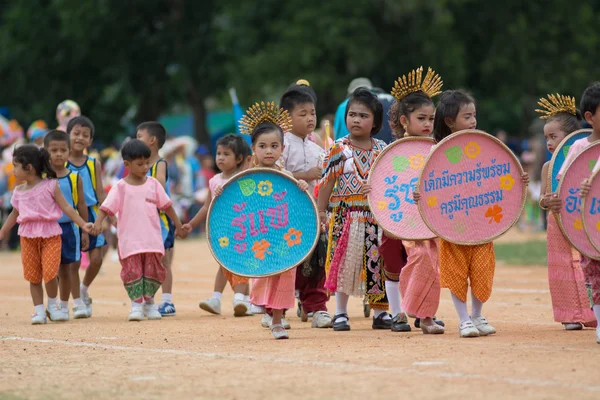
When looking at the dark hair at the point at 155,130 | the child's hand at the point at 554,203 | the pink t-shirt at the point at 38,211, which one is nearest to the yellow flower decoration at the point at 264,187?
the child's hand at the point at 554,203

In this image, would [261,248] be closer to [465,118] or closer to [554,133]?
[465,118]

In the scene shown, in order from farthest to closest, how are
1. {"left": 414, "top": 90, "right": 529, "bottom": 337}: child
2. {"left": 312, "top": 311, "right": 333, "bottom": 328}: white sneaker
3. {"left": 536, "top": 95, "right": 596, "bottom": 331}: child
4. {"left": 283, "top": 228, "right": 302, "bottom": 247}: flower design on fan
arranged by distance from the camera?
1. {"left": 312, "top": 311, "right": 333, "bottom": 328}: white sneaker
2. {"left": 536, "top": 95, "right": 596, "bottom": 331}: child
3. {"left": 283, "top": 228, "right": 302, "bottom": 247}: flower design on fan
4. {"left": 414, "top": 90, "right": 529, "bottom": 337}: child

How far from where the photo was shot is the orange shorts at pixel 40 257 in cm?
1140

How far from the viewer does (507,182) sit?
9.16m

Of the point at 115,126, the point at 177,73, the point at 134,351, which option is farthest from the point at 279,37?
the point at 134,351

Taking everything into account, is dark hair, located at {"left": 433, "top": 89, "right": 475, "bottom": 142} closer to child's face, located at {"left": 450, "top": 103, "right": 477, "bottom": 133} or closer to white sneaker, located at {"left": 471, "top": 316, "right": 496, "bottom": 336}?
child's face, located at {"left": 450, "top": 103, "right": 477, "bottom": 133}

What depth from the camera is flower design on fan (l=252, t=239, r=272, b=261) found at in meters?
9.20

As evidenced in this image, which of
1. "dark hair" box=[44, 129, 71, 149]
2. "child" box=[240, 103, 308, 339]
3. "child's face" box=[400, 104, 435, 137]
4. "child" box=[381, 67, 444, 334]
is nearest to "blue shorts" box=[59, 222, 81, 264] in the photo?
"dark hair" box=[44, 129, 71, 149]

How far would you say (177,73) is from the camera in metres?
40.2

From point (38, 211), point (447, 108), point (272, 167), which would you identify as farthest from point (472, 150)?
point (38, 211)

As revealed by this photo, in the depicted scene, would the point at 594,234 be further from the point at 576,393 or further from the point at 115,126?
the point at 115,126

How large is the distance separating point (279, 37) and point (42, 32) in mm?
7750

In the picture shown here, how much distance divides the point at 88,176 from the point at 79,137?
1.33 ft

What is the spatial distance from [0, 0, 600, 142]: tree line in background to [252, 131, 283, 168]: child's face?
2641cm
